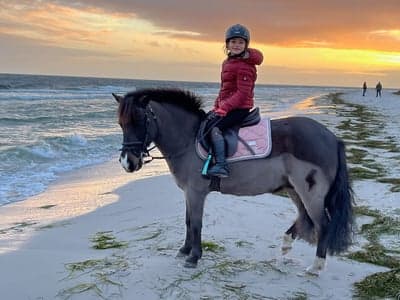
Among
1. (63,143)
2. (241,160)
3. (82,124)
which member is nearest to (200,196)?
(241,160)

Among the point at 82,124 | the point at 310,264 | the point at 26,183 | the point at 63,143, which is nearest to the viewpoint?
the point at 310,264

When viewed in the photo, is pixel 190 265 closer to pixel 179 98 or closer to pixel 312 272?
pixel 312 272

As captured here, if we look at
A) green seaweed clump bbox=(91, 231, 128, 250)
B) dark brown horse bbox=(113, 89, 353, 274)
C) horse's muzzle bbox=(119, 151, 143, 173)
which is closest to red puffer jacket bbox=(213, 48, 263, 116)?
dark brown horse bbox=(113, 89, 353, 274)

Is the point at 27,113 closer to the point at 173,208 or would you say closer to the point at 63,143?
the point at 63,143

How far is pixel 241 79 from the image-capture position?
4.99 meters

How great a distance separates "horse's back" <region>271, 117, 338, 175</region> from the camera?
16.0 ft

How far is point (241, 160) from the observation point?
196 inches

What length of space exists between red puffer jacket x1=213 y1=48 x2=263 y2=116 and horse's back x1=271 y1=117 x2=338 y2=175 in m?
0.45

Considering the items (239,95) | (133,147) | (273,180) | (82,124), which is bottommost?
(82,124)

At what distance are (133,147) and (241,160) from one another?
1.13m

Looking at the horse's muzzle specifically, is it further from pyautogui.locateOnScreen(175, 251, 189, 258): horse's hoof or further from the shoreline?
the shoreline

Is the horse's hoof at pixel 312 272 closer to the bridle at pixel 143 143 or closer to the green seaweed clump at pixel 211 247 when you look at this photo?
the green seaweed clump at pixel 211 247

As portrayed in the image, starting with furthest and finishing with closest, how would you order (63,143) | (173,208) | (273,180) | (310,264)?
(63,143)
(173,208)
(310,264)
(273,180)

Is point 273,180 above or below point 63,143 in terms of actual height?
above
